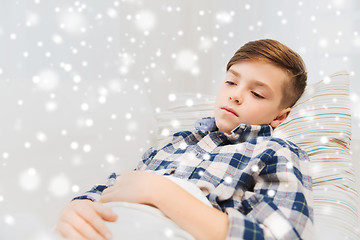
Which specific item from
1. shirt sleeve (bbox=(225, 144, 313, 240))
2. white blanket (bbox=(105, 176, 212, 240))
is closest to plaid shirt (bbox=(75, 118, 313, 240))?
shirt sleeve (bbox=(225, 144, 313, 240))

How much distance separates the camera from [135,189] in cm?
84

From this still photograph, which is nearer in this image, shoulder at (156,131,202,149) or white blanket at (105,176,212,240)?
white blanket at (105,176,212,240)

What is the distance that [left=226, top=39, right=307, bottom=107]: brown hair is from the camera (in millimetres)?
1197

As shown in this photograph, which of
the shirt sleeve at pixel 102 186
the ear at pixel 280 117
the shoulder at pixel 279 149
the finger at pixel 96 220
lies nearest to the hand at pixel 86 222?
the finger at pixel 96 220

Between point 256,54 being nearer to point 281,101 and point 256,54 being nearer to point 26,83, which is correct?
point 281,101

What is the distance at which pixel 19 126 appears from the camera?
1203 millimetres

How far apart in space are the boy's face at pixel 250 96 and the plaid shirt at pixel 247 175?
4 cm

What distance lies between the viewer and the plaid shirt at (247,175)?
2.57 feet

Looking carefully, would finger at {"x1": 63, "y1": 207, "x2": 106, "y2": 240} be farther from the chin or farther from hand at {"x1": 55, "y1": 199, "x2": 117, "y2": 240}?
the chin

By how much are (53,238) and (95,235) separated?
77mm

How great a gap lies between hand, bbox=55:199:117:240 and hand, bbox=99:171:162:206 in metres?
0.06

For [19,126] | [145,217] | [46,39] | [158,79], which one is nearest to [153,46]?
[158,79]

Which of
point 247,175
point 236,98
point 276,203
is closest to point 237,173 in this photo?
point 247,175

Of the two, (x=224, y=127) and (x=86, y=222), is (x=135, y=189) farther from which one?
(x=224, y=127)
